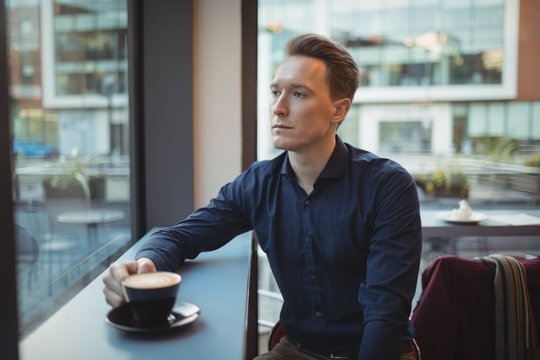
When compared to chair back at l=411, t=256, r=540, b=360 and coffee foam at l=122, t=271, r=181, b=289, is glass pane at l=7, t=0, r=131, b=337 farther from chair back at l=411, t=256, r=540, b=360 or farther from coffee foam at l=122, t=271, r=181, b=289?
chair back at l=411, t=256, r=540, b=360

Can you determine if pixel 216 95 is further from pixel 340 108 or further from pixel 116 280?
pixel 116 280

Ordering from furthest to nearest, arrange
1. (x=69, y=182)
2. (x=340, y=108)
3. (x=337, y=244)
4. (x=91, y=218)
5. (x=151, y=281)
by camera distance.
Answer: (x=91, y=218), (x=69, y=182), (x=340, y=108), (x=337, y=244), (x=151, y=281)

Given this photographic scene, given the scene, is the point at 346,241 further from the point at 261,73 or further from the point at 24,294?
the point at 261,73

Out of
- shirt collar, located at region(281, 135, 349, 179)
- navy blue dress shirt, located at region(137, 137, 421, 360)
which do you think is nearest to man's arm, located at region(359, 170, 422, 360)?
navy blue dress shirt, located at region(137, 137, 421, 360)

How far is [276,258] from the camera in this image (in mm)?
1513

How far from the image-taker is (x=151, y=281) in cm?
105

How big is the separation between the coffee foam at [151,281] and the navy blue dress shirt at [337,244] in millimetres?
289

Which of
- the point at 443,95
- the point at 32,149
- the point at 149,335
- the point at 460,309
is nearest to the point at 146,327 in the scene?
the point at 149,335

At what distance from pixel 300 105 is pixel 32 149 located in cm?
70

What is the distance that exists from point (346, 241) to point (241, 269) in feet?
1.23

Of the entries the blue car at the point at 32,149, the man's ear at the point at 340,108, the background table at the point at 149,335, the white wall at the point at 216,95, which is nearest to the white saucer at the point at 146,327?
the background table at the point at 149,335

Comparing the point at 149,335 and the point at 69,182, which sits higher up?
the point at 69,182

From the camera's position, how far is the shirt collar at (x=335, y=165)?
147cm

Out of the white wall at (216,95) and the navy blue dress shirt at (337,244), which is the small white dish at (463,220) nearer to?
the white wall at (216,95)
